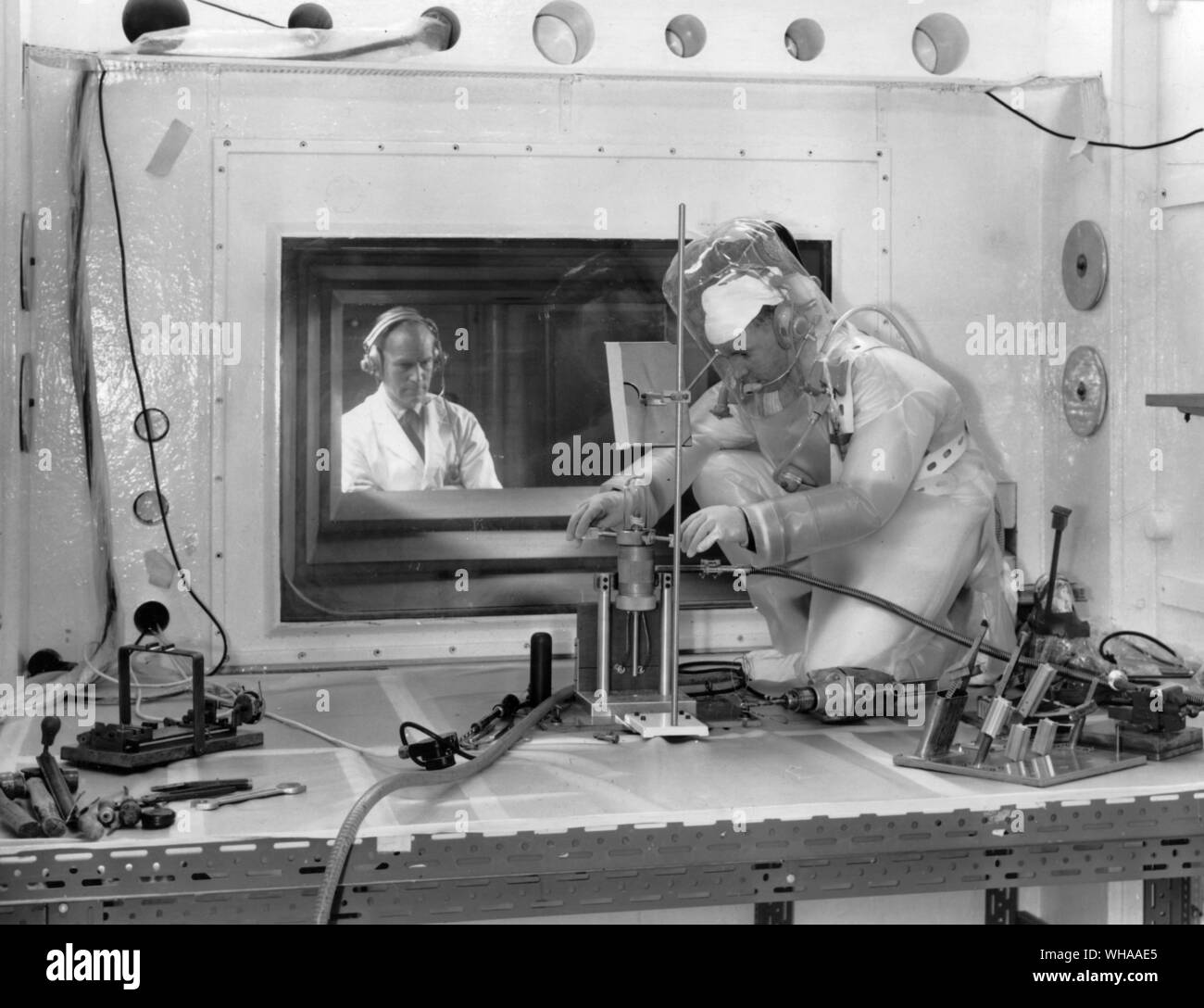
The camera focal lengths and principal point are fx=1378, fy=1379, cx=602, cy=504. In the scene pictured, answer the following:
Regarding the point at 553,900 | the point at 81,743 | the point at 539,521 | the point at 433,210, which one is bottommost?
the point at 553,900

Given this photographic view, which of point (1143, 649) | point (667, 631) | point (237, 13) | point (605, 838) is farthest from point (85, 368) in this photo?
point (1143, 649)

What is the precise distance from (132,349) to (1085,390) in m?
2.13

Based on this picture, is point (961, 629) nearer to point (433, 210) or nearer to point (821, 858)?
point (821, 858)

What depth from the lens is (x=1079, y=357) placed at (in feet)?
10.4

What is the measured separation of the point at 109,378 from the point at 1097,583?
2.24 metres

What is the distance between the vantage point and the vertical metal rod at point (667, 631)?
7.66 feet

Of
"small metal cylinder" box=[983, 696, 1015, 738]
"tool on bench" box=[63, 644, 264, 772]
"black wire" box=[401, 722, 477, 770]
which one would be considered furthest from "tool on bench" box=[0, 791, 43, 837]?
"small metal cylinder" box=[983, 696, 1015, 738]

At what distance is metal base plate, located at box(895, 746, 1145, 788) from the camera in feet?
6.69

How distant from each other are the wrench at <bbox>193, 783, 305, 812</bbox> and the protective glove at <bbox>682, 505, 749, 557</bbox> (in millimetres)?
762

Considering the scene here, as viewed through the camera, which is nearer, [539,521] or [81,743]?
[81,743]

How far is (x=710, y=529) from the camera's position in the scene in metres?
2.36

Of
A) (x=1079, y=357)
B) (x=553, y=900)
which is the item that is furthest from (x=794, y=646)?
(x=553, y=900)

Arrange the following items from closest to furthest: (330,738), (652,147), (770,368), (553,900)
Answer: (553,900), (330,738), (770,368), (652,147)

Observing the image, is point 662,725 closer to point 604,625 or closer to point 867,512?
point 604,625
